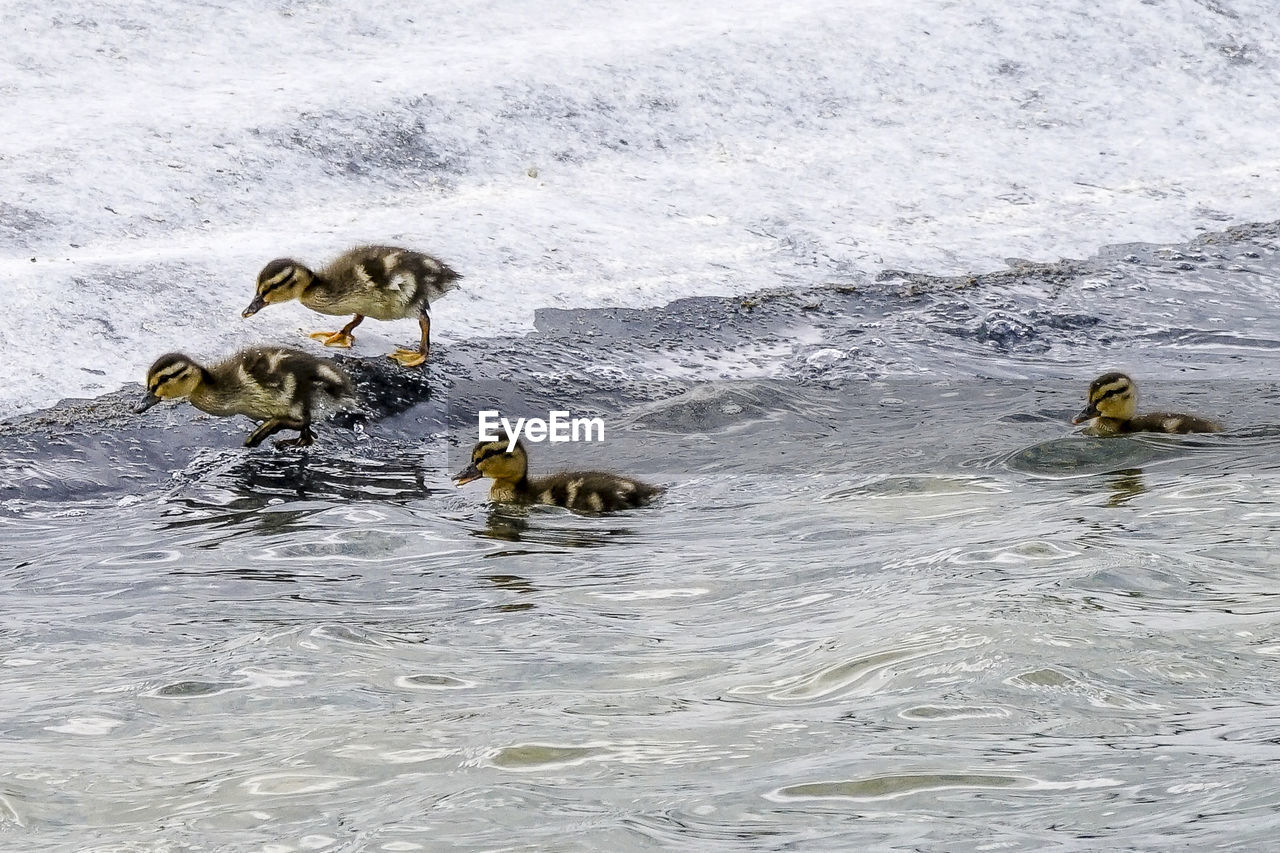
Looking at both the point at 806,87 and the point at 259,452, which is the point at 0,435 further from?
the point at 806,87

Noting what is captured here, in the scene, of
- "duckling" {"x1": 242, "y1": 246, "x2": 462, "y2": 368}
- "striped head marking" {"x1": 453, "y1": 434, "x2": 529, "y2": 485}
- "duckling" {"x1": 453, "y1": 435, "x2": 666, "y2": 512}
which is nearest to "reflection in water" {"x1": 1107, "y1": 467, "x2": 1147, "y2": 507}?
"duckling" {"x1": 453, "y1": 435, "x2": 666, "y2": 512}

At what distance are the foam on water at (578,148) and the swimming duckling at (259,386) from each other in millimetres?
527

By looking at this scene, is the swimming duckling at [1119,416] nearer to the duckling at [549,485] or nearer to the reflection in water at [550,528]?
the duckling at [549,485]

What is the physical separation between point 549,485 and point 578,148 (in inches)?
146

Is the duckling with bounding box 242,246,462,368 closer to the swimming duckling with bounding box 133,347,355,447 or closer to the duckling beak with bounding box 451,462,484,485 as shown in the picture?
the swimming duckling with bounding box 133,347,355,447

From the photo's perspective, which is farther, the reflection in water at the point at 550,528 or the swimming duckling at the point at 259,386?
the swimming duckling at the point at 259,386

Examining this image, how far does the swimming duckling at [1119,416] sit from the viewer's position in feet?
20.9

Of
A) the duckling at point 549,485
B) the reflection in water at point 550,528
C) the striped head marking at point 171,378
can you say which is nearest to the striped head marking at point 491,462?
the duckling at point 549,485

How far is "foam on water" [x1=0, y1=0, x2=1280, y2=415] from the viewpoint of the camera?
763 centimetres

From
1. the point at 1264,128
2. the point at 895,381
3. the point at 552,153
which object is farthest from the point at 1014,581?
the point at 1264,128

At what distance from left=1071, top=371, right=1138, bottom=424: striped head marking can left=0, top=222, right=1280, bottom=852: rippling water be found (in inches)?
5.1

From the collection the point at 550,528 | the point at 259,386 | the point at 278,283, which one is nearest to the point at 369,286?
the point at 278,283

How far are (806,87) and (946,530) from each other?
5.80 meters

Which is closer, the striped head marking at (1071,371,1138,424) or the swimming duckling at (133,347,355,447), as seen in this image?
the swimming duckling at (133,347,355,447)
